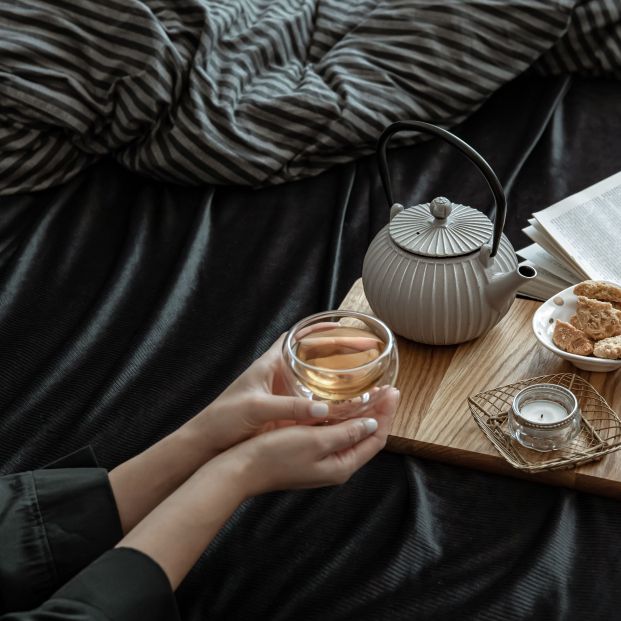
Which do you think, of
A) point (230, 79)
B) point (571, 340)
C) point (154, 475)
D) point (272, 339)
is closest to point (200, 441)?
point (154, 475)

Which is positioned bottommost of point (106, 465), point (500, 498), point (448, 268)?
point (106, 465)

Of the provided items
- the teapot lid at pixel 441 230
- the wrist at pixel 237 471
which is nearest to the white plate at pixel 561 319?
the teapot lid at pixel 441 230

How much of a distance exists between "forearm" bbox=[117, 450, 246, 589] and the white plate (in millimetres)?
371

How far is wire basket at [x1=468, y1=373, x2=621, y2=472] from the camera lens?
0.79m

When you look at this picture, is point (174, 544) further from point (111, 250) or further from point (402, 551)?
point (111, 250)

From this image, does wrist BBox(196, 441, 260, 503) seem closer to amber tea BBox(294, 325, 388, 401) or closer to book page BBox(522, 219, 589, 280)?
amber tea BBox(294, 325, 388, 401)

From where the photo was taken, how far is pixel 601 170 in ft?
4.15

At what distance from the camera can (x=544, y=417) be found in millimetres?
822

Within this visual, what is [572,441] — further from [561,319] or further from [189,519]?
[189,519]

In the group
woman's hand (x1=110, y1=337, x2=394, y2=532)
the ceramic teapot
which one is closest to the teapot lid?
the ceramic teapot

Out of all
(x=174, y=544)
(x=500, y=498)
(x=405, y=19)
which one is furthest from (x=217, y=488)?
(x=405, y=19)

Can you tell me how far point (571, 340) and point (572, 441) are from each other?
12 centimetres

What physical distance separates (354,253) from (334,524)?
1.51 feet

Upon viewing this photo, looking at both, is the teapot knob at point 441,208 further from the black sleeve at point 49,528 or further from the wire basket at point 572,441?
the black sleeve at point 49,528
